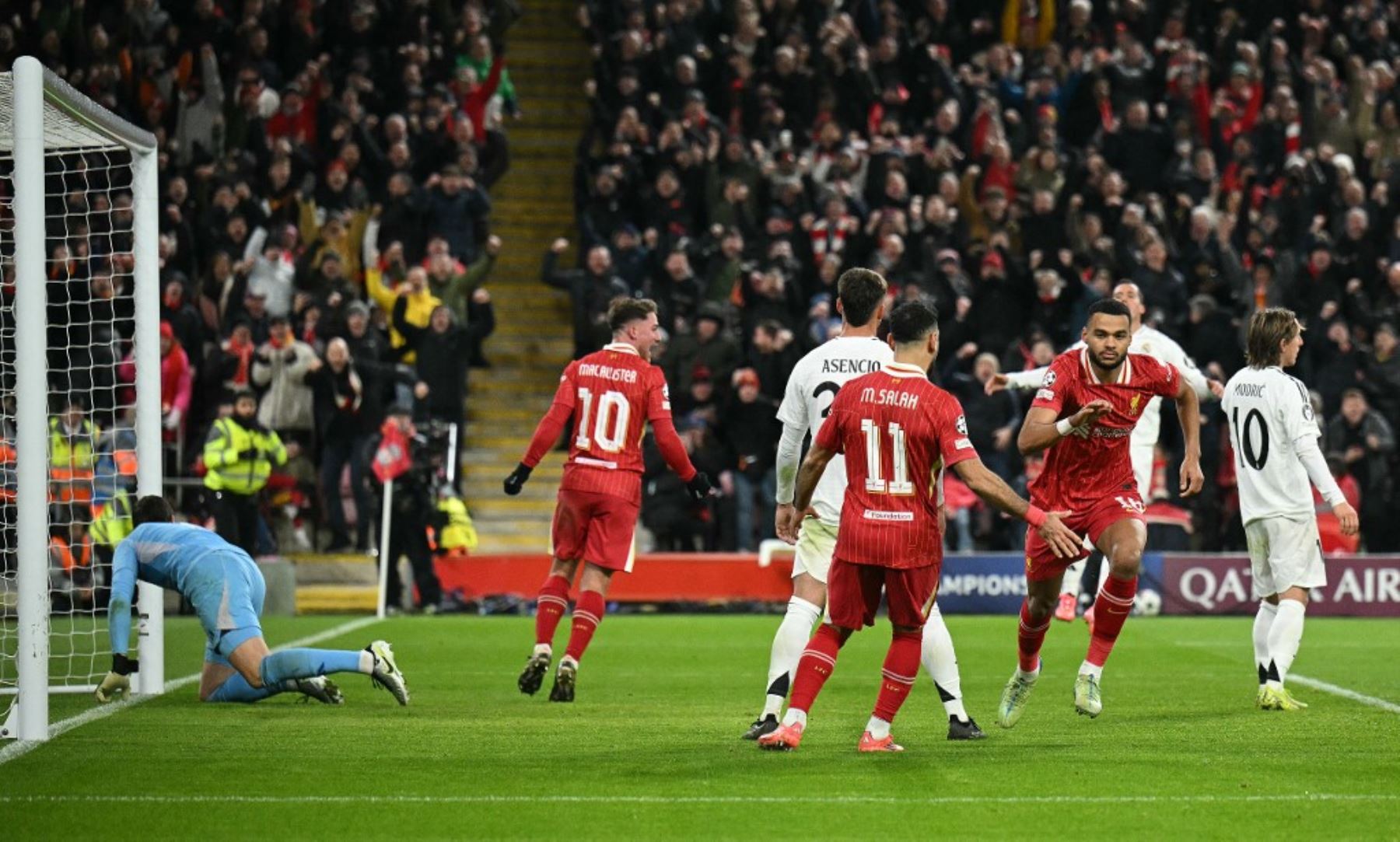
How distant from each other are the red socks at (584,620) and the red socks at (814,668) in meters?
2.82

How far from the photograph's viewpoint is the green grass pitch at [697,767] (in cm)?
713

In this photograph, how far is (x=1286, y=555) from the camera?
11438 mm

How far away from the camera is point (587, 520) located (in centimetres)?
1184

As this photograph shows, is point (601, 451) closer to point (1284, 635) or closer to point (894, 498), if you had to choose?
point (894, 498)

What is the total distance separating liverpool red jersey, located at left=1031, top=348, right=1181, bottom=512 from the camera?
993cm

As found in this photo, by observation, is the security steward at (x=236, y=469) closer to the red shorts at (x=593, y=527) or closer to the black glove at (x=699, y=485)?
the red shorts at (x=593, y=527)

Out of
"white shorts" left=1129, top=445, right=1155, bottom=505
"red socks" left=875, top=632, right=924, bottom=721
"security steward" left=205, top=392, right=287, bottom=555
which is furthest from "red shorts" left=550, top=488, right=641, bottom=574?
"security steward" left=205, top=392, right=287, bottom=555

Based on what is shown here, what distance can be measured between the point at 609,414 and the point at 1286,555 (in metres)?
3.94

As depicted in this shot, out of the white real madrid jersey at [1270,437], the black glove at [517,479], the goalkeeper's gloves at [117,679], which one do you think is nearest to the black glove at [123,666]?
the goalkeeper's gloves at [117,679]

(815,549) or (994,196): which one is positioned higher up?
(994,196)

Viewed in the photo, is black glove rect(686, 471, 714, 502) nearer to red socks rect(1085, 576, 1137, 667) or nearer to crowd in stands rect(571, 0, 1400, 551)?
red socks rect(1085, 576, 1137, 667)

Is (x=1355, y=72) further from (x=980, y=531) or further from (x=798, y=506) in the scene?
(x=798, y=506)

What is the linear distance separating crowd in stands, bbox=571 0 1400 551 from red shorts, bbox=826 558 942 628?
11.6m

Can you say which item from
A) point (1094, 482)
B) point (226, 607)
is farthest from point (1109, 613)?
point (226, 607)
